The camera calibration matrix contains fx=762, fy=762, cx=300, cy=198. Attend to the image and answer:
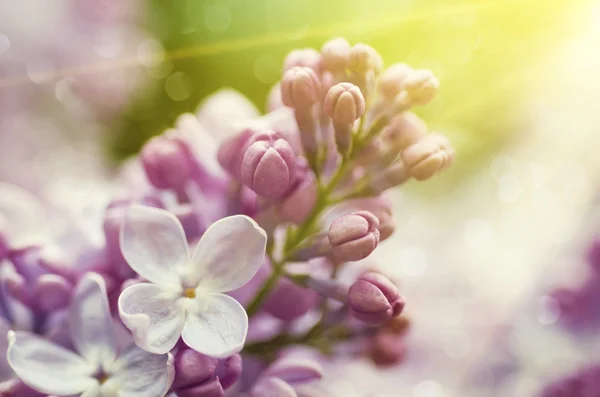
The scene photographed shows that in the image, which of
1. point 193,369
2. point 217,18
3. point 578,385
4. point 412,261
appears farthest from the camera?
point 217,18

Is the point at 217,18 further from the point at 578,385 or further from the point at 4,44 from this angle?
the point at 578,385

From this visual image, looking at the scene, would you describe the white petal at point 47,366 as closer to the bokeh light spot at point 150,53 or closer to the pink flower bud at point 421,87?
the pink flower bud at point 421,87

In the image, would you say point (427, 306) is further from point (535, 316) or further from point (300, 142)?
point (300, 142)

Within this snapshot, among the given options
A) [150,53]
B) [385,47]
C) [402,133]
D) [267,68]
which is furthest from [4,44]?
[402,133]

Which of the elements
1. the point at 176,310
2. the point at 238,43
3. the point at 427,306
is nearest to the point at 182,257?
the point at 176,310

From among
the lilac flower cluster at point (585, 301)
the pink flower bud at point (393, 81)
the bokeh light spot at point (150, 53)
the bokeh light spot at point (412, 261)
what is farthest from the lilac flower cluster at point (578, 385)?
A: the bokeh light spot at point (150, 53)
